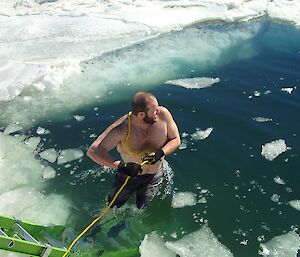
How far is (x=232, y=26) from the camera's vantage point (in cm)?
997

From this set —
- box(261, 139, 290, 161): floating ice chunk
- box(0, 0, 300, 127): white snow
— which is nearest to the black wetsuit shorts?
box(261, 139, 290, 161): floating ice chunk

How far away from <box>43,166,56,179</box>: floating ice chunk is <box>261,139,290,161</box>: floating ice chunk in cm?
274

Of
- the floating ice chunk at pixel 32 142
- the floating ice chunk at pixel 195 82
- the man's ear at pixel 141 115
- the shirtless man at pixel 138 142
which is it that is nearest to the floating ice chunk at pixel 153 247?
the shirtless man at pixel 138 142

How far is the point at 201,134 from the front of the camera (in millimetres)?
6488

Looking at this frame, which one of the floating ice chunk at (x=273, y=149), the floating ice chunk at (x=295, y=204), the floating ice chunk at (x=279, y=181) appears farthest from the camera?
the floating ice chunk at (x=273, y=149)

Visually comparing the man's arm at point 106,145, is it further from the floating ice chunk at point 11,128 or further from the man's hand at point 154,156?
the floating ice chunk at point 11,128

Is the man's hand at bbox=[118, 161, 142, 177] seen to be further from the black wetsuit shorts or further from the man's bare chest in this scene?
the black wetsuit shorts

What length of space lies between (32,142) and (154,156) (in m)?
2.63

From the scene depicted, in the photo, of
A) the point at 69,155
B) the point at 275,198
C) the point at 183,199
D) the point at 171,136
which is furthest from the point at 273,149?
the point at 69,155

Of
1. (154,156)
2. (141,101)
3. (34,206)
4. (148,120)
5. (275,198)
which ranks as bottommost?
(34,206)

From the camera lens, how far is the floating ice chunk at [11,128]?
676cm

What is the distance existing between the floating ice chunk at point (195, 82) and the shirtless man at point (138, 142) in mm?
2996

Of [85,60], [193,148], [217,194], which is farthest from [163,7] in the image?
[217,194]

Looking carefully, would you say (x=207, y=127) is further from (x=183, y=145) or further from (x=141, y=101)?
(x=141, y=101)
